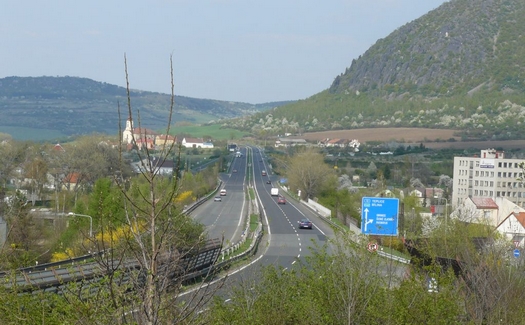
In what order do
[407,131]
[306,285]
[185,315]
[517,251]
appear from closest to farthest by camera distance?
[185,315] < [306,285] < [517,251] < [407,131]

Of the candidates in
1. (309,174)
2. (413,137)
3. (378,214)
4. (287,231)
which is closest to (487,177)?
(309,174)

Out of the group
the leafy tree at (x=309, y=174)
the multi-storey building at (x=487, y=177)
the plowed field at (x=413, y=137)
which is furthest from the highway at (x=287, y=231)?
the plowed field at (x=413, y=137)

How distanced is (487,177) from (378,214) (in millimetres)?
48765

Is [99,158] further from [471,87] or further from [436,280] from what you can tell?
[471,87]

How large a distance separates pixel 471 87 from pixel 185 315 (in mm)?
193893

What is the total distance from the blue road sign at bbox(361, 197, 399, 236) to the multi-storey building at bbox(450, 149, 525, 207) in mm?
43616

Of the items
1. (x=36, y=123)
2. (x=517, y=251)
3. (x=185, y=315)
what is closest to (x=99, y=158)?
(x=517, y=251)

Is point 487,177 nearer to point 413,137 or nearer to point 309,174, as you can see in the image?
point 309,174

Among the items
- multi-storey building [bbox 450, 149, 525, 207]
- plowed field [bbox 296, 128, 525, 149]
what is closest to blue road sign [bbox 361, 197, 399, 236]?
multi-storey building [bbox 450, 149, 525, 207]

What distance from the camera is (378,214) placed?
3222 centimetres

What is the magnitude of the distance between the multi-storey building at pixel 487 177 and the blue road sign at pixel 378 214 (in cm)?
4362

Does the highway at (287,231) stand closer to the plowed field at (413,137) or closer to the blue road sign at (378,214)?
the blue road sign at (378,214)

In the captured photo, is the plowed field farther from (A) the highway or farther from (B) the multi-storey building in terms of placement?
(A) the highway

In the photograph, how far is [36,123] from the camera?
184 metres
